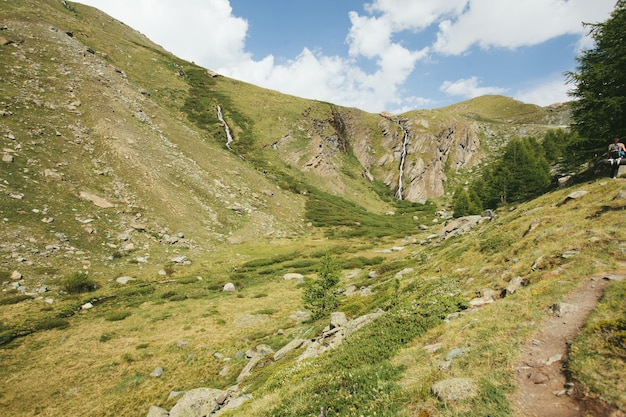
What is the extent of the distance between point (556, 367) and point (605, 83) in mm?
32660

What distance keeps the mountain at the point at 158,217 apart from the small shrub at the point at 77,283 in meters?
0.37

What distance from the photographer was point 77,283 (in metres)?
34.9

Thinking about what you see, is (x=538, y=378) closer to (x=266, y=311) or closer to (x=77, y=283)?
(x=266, y=311)

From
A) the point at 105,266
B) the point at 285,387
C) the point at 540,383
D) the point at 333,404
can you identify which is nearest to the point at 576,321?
the point at 540,383

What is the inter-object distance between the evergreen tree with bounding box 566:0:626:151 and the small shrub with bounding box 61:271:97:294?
5671cm

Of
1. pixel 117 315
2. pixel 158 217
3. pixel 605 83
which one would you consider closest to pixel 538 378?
pixel 605 83

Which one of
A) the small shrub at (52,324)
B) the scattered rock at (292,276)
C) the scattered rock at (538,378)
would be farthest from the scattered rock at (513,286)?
the small shrub at (52,324)

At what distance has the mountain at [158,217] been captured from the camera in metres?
24.5

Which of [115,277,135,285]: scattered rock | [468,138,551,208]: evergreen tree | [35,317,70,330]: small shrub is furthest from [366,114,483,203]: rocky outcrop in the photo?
[35,317,70,330]: small shrub

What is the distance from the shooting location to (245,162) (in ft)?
300

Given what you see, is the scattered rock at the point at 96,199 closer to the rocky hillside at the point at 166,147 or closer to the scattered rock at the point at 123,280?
the rocky hillside at the point at 166,147

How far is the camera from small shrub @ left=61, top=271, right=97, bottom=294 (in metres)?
34.5

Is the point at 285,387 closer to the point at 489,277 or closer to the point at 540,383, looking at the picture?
the point at 540,383

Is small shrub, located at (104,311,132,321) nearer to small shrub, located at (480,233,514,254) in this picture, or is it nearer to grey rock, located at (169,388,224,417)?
grey rock, located at (169,388,224,417)
